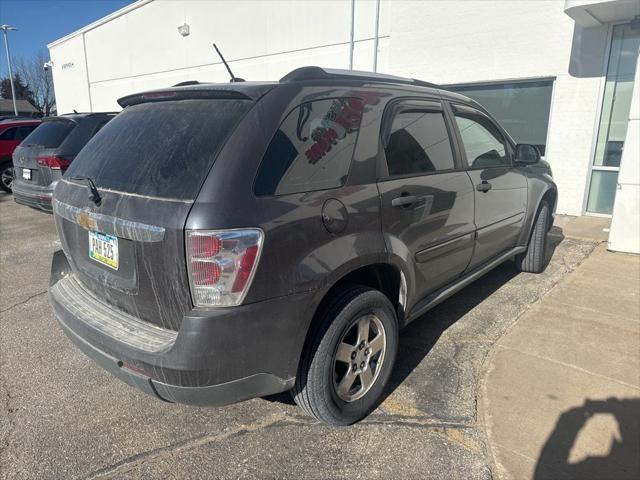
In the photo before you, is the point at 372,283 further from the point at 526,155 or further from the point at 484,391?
the point at 526,155

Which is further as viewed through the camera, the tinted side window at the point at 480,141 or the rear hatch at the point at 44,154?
the rear hatch at the point at 44,154

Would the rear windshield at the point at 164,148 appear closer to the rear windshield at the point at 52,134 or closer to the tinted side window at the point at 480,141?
the tinted side window at the point at 480,141

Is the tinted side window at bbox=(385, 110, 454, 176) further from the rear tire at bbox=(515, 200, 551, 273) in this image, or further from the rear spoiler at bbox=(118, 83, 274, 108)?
the rear tire at bbox=(515, 200, 551, 273)

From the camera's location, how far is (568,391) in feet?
9.60

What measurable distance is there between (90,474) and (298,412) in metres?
1.12

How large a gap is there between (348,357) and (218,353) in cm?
83

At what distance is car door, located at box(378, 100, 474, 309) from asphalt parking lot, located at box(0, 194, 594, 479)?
598mm

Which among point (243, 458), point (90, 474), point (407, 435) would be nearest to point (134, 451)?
point (90, 474)

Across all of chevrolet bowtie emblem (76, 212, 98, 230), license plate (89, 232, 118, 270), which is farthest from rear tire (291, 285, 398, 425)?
chevrolet bowtie emblem (76, 212, 98, 230)

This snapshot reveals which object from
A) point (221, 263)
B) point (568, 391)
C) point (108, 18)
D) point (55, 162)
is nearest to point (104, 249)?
point (221, 263)

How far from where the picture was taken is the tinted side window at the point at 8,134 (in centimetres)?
1063

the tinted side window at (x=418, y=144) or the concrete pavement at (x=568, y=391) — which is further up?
the tinted side window at (x=418, y=144)

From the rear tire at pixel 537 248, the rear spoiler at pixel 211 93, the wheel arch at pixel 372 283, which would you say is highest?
the rear spoiler at pixel 211 93

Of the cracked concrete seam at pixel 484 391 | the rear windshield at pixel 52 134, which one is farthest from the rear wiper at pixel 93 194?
the rear windshield at pixel 52 134
